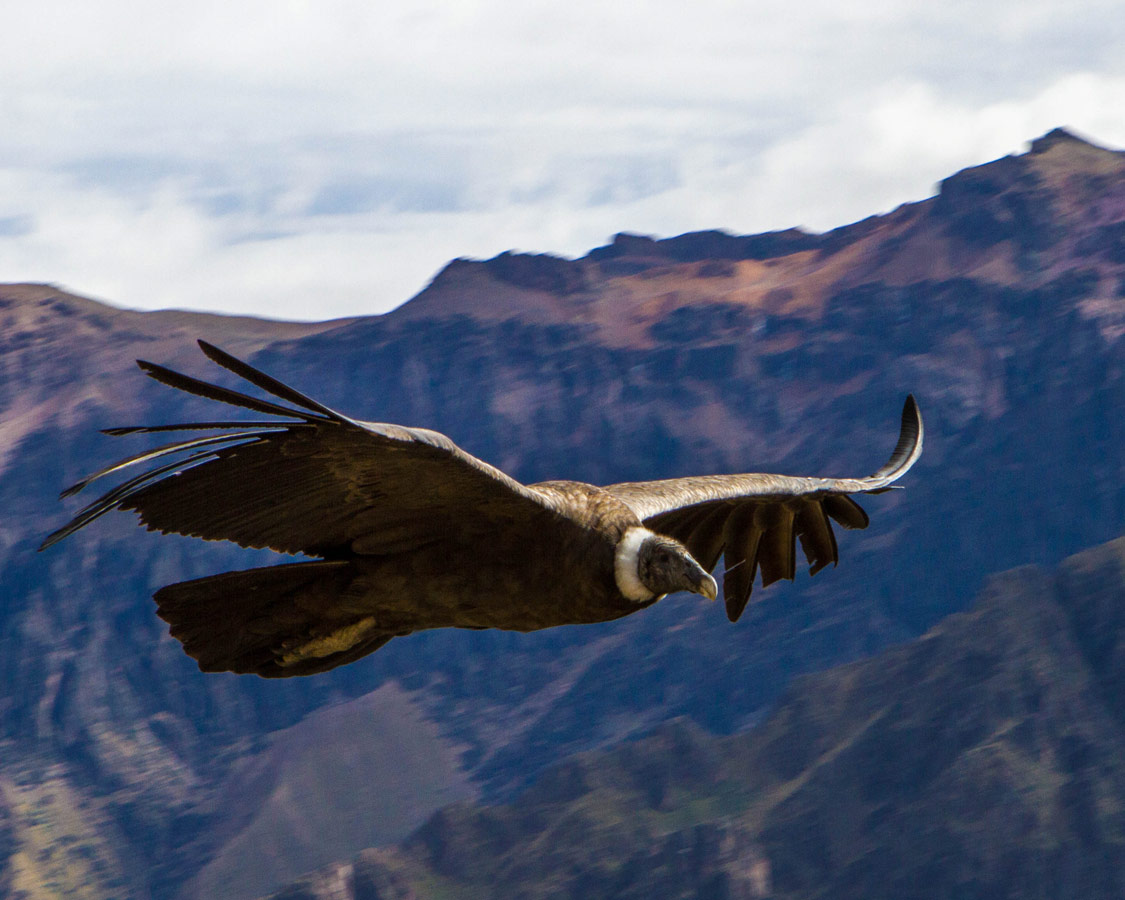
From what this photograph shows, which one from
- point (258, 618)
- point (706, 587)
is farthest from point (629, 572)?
point (258, 618)

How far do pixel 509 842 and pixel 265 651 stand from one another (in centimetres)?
12373

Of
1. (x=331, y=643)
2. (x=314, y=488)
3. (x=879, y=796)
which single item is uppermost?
(x=314, y=488)

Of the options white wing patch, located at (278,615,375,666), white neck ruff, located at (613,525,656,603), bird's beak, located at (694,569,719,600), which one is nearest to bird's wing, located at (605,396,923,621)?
bird's beak, located at (694,569,719,600)

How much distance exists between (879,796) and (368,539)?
120759mm

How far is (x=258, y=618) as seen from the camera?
9.47 meters

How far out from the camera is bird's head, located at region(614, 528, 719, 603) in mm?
8852

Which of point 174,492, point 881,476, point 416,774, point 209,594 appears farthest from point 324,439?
point 416,774

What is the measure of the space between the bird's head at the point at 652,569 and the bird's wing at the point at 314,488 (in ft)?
1.52

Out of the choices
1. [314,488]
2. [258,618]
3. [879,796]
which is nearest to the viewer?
[314,488]

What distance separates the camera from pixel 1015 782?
381 feet

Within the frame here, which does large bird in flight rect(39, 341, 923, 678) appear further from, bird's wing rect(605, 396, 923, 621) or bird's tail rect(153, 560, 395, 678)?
bird's wing rect(605, 396, 923, 621)

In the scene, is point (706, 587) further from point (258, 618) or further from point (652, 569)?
point (258, 618)

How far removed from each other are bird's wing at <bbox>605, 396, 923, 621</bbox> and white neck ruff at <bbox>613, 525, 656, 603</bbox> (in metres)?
1.73

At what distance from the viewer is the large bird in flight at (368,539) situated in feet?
25.8
